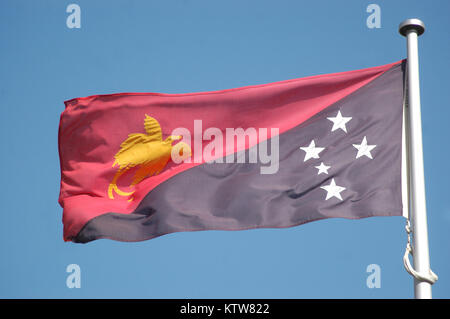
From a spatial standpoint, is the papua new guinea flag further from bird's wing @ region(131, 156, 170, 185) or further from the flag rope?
the flag rope

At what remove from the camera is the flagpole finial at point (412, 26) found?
11.2m

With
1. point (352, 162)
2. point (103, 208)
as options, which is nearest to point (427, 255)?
point (352, 162)

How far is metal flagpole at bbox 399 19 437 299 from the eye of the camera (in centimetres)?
961

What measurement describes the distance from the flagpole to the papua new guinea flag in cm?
62

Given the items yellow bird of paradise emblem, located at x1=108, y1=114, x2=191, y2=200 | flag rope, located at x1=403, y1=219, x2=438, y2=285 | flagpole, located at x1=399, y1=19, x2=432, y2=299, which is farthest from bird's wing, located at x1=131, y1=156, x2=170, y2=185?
flag rope, located at x1=403, y1=219, x2=438, y2=285

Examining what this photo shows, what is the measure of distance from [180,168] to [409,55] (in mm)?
3699

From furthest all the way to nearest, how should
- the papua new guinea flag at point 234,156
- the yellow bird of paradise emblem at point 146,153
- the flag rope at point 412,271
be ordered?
the yellow bird of paradise emblem at point 146,153 < the papua new guinea flag at point 234,156 < the flag rope at point 412,271

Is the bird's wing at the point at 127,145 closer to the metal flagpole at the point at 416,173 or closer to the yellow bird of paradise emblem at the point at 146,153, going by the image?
the yellow bird of paradise emblem at the point at 146,153

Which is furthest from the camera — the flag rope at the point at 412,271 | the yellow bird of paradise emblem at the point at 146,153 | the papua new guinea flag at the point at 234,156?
the yellow bird of paradise emblem at the point at 146,153

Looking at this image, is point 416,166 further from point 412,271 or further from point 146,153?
point 146,153

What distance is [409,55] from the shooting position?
37.0 ft

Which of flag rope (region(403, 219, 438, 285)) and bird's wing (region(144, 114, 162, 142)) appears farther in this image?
bird's wing (region(144, 114, 162, 142))

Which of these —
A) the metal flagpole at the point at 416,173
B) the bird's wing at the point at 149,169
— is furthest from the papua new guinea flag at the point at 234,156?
the metal flagpole at the point at 416,173

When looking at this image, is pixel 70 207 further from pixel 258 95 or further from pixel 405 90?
pixel 405 90
